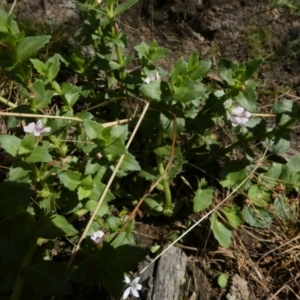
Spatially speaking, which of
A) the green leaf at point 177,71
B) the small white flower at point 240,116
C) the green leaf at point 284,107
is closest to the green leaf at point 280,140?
the green leaf at point 284,107

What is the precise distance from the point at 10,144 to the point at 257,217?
4.80ft

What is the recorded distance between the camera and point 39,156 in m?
2.10

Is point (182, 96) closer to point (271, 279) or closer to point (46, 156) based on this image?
point (46, 156)

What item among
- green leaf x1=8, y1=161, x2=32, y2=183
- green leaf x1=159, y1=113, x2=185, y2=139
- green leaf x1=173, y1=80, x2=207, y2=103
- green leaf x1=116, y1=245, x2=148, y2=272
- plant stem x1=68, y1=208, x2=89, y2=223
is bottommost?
plant stem x1=68, y1=208, x2=89, y2=223

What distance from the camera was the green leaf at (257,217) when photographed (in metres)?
2.58

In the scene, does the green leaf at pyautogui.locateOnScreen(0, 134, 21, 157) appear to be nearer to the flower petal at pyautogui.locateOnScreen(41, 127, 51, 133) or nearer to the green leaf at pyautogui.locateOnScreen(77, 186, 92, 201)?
the flower petal at pyautogui.locateOnScreen(41, 127, 51, 133)

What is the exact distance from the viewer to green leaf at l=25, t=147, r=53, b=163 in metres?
2.09

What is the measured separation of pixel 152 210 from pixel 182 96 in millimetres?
798

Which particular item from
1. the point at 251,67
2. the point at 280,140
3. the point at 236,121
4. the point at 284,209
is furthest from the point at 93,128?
the point at 284,209

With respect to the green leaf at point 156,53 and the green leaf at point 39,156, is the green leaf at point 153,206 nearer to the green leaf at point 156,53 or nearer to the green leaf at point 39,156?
the green leaf at point 39,156

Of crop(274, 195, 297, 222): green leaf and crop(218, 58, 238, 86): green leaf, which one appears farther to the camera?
crop(274, 195, 297, 222): green leaf

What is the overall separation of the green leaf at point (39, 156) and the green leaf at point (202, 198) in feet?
2.84

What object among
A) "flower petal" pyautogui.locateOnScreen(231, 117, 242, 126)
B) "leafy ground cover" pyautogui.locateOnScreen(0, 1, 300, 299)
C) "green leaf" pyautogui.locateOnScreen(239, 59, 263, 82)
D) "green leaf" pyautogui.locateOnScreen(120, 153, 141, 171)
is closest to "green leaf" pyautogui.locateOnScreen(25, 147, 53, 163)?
"leafy ground cover" pyautogui.locateOnScreen(0, 1, 300, 299)

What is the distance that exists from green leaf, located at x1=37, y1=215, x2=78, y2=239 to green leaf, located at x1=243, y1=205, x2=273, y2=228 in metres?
1.05
